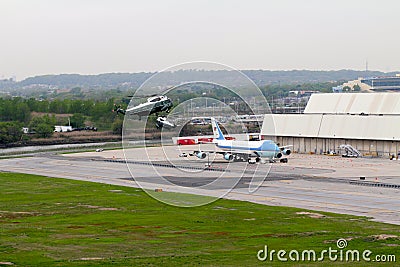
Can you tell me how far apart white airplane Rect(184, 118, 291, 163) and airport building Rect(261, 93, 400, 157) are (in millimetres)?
15902

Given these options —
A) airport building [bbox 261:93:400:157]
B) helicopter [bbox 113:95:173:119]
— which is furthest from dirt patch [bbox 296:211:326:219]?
airport building [bbox 261:93:400:157]

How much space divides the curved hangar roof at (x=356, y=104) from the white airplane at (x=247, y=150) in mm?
24659

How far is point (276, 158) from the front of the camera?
418 ft

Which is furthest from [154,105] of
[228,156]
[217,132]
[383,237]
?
[217,132]

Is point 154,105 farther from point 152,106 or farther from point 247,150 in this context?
point 247,150

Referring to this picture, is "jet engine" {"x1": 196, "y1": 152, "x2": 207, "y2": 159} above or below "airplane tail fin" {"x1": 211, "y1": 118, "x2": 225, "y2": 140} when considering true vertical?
below

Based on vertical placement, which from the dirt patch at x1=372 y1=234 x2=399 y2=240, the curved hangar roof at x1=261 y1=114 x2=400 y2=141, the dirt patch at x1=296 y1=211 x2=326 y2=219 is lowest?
the dirt patch at x1=296 y1=211 x2=326 y2=219

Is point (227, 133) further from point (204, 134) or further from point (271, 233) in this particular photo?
point (271, 233)

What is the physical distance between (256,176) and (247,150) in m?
19.5

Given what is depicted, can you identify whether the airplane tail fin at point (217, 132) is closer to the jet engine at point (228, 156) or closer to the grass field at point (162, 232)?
the jet engine at point (228, 156)

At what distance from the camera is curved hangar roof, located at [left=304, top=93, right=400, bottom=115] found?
148m

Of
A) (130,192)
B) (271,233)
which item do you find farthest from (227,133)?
(271,233)

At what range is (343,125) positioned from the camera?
147000 mm

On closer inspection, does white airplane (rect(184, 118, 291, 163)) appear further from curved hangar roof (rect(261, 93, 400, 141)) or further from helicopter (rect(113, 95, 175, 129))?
helicopter (rect(113, 95, 175, 129))
